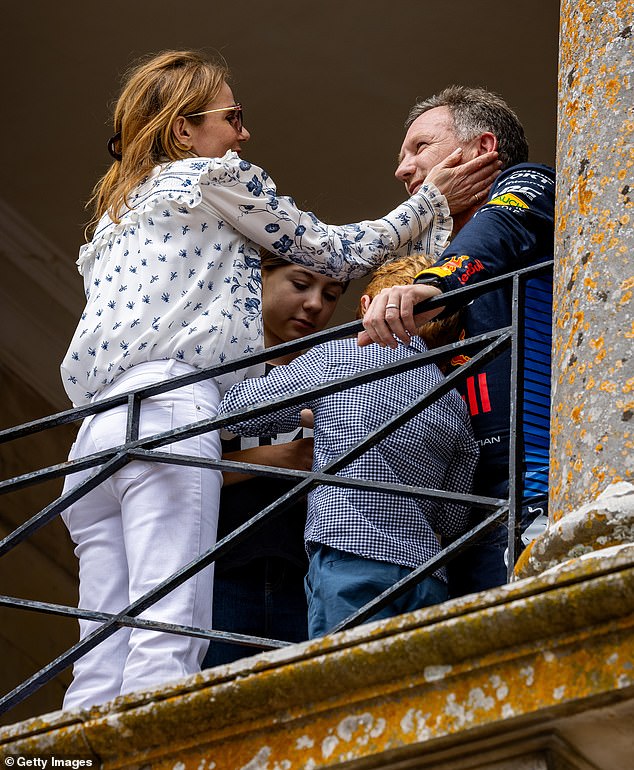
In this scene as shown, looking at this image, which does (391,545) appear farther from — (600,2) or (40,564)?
(40,564)

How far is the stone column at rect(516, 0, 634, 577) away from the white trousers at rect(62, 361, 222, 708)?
1.04m

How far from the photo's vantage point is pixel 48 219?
7.54 meters

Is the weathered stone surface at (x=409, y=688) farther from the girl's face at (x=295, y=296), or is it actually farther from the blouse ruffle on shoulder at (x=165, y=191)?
the girl's face at (x=295, y=296)

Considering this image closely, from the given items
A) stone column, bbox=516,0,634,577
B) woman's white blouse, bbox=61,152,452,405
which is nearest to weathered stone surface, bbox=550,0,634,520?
stone column, bbox=516,0,634,577

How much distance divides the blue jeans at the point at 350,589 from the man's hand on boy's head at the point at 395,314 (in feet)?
1.49

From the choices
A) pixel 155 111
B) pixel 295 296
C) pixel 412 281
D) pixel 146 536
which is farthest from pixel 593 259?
pixel 155 111

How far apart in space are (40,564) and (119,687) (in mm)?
3777

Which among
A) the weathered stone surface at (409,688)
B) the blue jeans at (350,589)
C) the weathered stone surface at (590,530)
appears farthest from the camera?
the blue jeans at (350,589)

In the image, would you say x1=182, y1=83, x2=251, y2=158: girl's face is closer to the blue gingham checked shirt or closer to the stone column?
the blue gingham checked shirt

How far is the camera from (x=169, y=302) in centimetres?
387

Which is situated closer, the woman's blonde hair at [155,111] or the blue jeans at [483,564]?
the blue jeans at [483,564]

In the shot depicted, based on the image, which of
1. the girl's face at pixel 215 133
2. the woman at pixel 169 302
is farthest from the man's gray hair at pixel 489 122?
the girl's face at pixel 215 133

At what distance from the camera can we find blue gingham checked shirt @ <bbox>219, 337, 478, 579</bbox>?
137 inches

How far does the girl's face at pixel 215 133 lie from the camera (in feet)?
14.0
